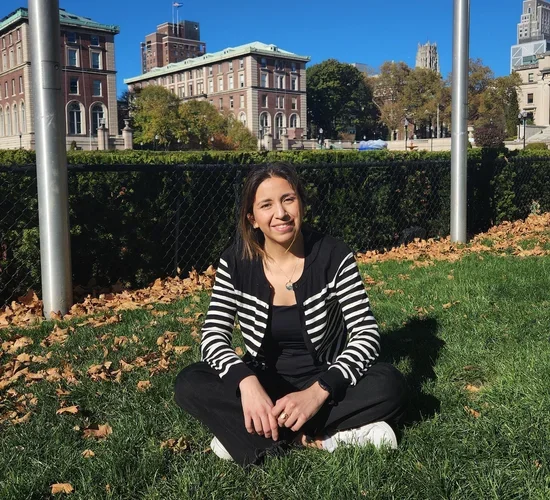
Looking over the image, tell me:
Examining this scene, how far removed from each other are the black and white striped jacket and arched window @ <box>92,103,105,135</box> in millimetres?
81310

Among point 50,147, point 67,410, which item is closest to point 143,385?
point 67,410

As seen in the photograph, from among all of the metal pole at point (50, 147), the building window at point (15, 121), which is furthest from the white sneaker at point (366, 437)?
the building window at point (15, 121)

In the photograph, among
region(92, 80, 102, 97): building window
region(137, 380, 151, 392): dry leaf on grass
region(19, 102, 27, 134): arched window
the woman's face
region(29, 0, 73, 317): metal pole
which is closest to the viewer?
the woman's face

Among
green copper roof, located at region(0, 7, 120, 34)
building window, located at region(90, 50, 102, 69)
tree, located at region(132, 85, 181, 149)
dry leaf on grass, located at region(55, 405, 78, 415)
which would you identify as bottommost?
dry leaf on grass, located at region(55, 405, 78, 415)

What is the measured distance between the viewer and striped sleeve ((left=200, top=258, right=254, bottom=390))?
9.00 ft

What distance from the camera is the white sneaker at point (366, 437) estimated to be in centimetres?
263

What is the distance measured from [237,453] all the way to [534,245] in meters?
6.50

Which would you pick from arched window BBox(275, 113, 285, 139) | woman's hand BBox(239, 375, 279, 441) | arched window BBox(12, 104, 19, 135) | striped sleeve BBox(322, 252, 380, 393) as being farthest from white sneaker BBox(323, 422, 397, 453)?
arched window BBox(275, 113, 285, 139)

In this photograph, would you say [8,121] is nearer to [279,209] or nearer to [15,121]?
[15,121]

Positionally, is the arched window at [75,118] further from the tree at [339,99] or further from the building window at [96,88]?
the tree at [339,99]

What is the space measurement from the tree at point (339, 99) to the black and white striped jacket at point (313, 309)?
109014 millimetres

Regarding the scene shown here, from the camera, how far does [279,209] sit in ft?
9.32

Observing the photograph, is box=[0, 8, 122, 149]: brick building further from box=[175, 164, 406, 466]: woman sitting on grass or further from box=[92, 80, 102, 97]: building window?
box=[175, 164, 406, 466]: woman sitting on grass

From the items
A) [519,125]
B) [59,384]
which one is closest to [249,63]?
[519,125]
